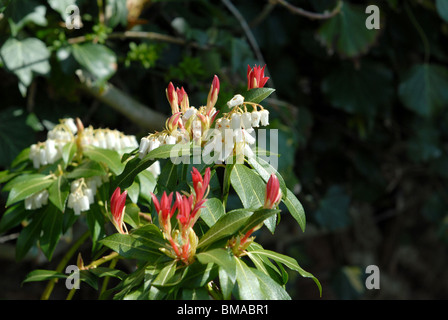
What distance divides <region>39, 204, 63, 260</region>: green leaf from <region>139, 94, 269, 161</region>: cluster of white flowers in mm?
375

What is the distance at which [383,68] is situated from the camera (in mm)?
2279

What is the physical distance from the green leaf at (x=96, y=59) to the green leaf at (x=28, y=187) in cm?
56

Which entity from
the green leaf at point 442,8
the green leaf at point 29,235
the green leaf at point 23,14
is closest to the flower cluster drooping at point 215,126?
the green leaf at point 29,235

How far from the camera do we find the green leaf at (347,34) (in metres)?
2.00

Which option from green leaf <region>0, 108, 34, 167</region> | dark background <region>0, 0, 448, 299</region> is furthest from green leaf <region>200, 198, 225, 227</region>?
green leaf <region>0, 108, 34, 167</region>

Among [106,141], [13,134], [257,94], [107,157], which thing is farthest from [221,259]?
[13,134]

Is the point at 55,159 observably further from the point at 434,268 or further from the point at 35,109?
the point at 434,268

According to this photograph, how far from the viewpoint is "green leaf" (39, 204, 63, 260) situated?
1.14 metres

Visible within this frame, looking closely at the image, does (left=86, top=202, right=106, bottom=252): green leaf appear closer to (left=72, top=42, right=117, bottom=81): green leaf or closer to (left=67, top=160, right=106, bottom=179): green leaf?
(left=67, top=160, right=106, bottom=179): green leaf

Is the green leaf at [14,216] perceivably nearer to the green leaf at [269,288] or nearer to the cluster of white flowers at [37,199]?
the cluster of white flowers at [37,199]

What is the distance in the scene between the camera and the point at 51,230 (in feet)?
3.77

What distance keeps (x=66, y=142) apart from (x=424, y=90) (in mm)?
1662
